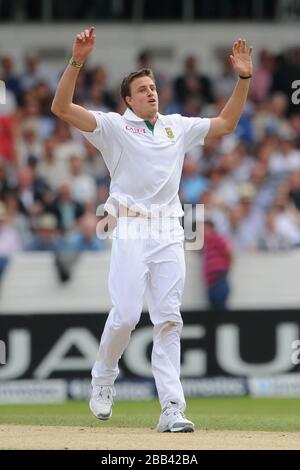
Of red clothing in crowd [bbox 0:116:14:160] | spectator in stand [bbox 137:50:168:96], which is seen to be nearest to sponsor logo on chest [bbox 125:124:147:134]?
red clothing in crowd [bbox 0:116:14:160]

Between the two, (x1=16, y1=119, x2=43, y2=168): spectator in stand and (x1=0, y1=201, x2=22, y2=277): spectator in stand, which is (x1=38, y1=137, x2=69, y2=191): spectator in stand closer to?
(x1=16, y1=119, x2=43, y2=168): spectator in stand

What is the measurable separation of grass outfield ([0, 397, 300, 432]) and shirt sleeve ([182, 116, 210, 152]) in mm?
2151

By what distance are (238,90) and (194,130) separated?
43cm

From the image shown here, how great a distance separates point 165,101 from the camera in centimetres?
2017

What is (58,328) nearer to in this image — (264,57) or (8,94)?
(8,94)

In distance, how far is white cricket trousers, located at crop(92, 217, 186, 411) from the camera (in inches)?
368

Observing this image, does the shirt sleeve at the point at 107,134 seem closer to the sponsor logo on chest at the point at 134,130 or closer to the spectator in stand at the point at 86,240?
the sponsor logo on chest at the point at 134,130

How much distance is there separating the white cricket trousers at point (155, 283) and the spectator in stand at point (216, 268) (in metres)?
6.13

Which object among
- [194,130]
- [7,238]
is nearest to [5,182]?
[7,238]

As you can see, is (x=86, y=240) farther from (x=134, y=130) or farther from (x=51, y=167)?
(x=134, y=130)

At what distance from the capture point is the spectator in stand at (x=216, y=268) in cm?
1559

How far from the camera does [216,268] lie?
1575cm

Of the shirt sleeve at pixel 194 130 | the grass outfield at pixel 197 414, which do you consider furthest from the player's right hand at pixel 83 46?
the grass outfield at pixel 197 414
